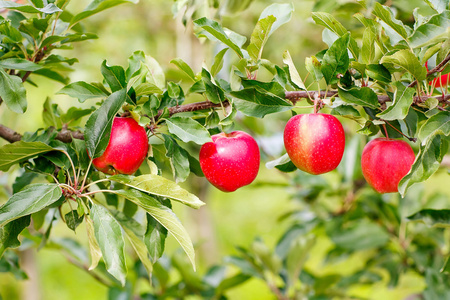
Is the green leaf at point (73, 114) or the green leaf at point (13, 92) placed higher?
the green leaf at point (13, 92)

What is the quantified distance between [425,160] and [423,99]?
0.10m

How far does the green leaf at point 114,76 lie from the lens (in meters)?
0.71

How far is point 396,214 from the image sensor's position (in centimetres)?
140

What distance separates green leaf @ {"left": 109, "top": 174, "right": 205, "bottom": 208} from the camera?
643 millimetres

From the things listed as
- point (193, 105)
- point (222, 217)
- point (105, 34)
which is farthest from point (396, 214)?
point (222, 217)

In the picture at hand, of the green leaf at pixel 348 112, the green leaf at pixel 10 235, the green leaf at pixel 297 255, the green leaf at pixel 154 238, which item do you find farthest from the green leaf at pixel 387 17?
the green leaf at pixel 297 255

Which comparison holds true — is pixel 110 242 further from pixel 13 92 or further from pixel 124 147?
pixel 13 92

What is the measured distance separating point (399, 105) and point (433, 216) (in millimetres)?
335

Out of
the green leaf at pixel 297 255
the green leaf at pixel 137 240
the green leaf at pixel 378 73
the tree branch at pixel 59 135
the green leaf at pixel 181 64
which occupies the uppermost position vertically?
the green leaf at pixel 378 73

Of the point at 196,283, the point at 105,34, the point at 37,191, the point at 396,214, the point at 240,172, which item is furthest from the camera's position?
the point at 105,34

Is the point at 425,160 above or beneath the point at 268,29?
beneath

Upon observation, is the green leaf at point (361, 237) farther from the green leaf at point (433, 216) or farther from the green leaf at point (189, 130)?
the green leaf at point (189, 130)

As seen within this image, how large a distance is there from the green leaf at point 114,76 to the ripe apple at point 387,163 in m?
0.41

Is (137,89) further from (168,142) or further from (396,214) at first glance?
(396,214)
